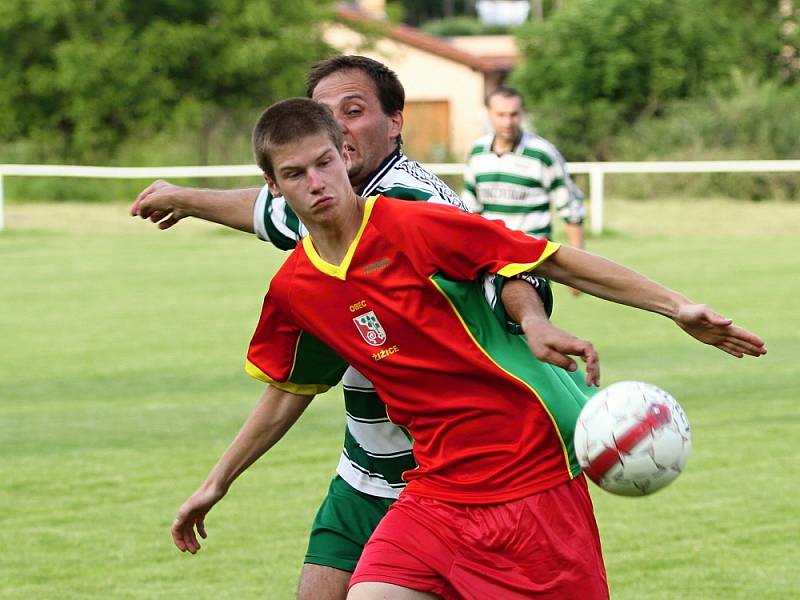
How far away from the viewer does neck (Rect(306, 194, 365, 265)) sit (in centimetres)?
404

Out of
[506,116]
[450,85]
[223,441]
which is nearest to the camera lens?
[223,441]

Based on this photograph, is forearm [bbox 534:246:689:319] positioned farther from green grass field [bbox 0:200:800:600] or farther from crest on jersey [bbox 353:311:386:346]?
green grass field [bbox 0:200:800:600]

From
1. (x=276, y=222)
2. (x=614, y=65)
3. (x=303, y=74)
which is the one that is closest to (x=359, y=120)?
(x=276, y=222)

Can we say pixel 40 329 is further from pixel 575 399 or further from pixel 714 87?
pixel 714 87

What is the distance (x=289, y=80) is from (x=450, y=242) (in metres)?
39.4

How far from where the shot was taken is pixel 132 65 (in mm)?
40281

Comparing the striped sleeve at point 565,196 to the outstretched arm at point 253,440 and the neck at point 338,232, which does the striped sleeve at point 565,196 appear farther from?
the neck at point 338,232

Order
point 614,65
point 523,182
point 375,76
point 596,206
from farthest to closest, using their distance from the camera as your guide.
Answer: point 614,65 → point 596,206 → point 523,182 → point 375,76

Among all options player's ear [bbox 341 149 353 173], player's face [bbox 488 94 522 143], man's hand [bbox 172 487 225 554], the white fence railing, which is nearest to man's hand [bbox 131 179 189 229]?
player's ear [bbox 341 149 353 173]

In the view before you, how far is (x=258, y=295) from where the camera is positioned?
17.5 metres

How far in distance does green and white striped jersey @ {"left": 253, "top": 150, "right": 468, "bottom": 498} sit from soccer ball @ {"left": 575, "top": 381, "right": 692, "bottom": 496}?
0.85m

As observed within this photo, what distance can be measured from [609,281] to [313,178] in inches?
31.4

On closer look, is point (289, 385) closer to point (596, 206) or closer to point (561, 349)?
point (561, 349)

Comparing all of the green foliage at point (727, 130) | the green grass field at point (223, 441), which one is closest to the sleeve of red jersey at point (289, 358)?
the green grass field at point (223, 441)
